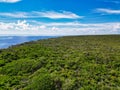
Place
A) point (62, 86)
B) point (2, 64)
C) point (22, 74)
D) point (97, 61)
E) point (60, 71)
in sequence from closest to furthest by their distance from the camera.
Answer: point (62, 86), point (60, 71), point (22, 74), point (97, 61), point (2, 64)

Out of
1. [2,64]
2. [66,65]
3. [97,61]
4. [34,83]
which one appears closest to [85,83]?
[34,83]

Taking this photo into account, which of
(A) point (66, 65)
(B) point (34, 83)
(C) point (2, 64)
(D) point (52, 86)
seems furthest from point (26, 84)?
(C) point (2, 64)

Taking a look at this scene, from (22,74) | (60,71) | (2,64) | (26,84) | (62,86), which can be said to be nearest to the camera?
(62,86)

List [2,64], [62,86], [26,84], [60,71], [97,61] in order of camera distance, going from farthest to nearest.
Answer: [2,64]
[97,61]
[60,71]
[26,84]
[62,86]

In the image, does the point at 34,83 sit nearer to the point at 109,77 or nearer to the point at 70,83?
the point at 70,83

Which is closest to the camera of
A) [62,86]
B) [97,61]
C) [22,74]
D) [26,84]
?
[62,86]

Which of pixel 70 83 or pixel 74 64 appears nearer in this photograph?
pixel 70 83

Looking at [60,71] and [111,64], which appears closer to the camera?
[60,71]

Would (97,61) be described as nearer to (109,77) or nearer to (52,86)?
(109,77)
